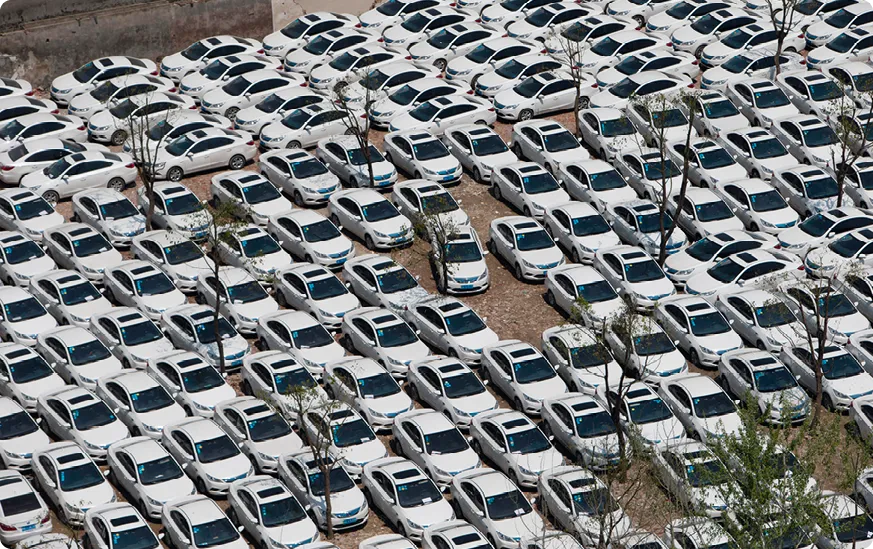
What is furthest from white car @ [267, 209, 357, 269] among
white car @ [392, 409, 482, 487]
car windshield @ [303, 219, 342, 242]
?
white car @ [392, 409, 482, 487]

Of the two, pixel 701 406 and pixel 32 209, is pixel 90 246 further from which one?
pixel 701 406

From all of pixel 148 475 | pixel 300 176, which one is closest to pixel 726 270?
pixel 300 176

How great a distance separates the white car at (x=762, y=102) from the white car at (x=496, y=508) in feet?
70.3

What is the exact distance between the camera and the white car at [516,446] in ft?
142

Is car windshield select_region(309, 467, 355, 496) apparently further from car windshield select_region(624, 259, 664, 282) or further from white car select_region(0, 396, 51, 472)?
car windshield select_region(624, 259, 664, 282)

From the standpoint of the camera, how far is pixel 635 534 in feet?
130

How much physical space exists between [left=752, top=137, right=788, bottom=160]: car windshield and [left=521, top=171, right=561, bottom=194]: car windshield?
21.8 feet

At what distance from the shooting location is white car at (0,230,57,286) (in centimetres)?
5119

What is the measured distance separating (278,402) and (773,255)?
15.2 meters

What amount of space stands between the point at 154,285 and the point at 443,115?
13207 millimetres

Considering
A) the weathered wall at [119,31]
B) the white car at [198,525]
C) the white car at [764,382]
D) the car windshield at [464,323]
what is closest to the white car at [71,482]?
the white car at [198,525]

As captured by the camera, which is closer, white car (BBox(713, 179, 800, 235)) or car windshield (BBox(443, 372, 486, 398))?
car windshield (BBox(443, 372, 486, 398))

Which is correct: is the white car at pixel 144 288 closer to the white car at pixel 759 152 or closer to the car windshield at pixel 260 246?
the car windshield at pixel 260 246

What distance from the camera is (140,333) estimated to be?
157 ft
